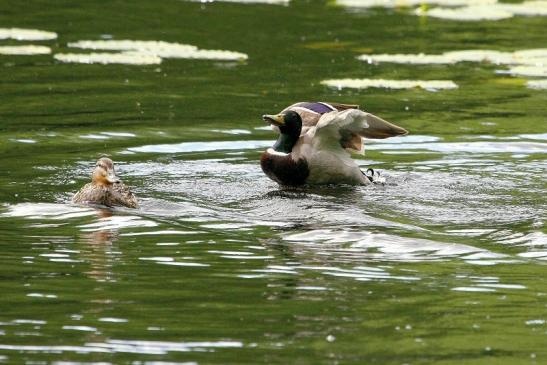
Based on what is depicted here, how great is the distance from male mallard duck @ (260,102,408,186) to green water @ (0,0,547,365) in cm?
28

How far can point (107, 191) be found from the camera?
11.4m

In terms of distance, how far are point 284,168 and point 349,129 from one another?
29.0 inches

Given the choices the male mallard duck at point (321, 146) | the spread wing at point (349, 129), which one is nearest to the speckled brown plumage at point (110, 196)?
the male mallard duck at point (321, 146)

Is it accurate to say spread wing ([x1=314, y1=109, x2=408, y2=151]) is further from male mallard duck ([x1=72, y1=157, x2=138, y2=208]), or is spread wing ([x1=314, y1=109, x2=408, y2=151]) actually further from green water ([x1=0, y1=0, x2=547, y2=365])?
male mallard duck ([x1=72, y1=157, x2=138, y2=208])

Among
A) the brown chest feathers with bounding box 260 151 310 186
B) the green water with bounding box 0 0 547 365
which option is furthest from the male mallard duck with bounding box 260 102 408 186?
the green water with bounding box 0 0 547 365

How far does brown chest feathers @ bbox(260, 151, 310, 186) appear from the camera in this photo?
12.9 meters

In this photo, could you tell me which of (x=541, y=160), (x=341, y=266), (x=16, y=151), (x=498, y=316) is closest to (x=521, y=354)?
(x=498, y=316)

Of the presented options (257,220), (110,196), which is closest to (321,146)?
(257,220)

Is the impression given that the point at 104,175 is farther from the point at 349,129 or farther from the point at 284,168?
the point at 349,129

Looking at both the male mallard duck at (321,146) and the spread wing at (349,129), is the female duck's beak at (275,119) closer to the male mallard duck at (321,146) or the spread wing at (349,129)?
the male mallard duck at (321,146)

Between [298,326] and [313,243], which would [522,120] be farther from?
[298,326]

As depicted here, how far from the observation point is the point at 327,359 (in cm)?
703

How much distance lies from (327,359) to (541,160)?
24.3 ft

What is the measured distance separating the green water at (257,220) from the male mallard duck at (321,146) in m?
0.28
